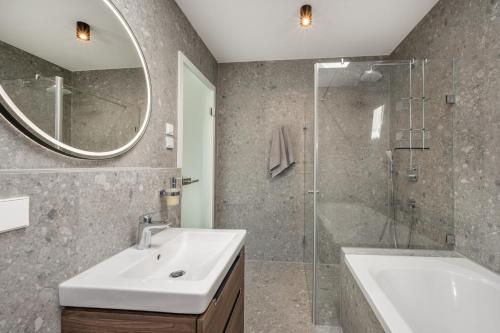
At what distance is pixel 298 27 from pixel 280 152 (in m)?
1.25

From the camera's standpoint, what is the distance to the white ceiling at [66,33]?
700 mm

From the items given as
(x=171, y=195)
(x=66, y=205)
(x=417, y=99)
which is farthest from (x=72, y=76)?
(x=417, y=99)

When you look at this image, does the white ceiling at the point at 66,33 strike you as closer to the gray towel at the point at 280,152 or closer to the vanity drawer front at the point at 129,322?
the vanity drawer front at the point at 129,322

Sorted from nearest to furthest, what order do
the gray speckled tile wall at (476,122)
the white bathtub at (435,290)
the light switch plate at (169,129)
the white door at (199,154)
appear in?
the white bathtub at (435,290) < the gray speckled tile wall at (476,122) < the light switch plate at (169,129) < the white door at (199,154)

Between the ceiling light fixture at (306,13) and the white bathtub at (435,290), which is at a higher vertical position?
the ceiling light fixture at (306,13)

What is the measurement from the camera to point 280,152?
269 cm

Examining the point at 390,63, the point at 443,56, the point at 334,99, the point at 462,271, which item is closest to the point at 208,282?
the point at 462,271

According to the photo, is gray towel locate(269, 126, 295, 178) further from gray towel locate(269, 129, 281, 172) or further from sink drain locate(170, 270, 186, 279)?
sink drain locate(170, 270, 186, 279)

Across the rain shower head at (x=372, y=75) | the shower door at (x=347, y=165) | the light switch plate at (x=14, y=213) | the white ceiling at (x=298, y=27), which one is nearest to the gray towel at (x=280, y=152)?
the shower door at (x=347, y=165)

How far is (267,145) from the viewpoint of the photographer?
2.79 metres

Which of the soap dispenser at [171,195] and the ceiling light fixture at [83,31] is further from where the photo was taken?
the soap dispenser at [171,195]

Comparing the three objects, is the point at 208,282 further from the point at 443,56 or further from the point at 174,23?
the point at 443,56

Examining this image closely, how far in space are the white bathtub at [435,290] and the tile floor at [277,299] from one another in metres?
0.62

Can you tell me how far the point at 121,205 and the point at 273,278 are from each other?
1857 mm
